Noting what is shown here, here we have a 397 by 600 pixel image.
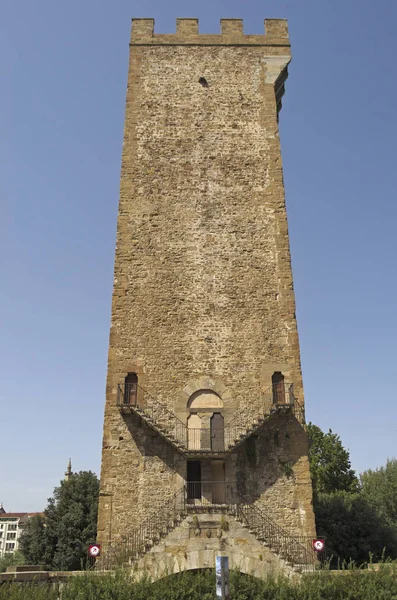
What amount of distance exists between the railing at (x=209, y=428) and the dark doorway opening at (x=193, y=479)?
49 centimetres

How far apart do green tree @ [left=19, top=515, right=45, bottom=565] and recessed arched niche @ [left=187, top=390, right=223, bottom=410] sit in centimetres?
1482

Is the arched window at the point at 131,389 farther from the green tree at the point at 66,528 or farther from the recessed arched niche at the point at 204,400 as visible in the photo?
the green tree at the point at 66,528

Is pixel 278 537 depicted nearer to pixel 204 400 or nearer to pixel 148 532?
pixel 148 532

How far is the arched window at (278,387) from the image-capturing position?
16.2 meters

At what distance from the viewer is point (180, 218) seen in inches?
734

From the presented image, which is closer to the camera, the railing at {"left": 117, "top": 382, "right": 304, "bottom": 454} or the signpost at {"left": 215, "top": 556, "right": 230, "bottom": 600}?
the signpost at {"left": 215, "top": 556, "right": 230, "bottom": 600}

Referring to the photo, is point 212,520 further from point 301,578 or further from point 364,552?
point 364,552

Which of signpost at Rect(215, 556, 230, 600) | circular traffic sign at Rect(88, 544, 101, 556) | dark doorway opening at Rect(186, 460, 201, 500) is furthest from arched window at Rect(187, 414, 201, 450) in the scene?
signpost at Rect(215, 556, 230, 600)

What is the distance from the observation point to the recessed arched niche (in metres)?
16.1

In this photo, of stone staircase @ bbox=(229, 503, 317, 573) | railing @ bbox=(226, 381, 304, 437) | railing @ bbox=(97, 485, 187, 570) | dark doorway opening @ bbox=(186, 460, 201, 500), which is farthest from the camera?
railing @ bbox=(226, 381, 304, 437)

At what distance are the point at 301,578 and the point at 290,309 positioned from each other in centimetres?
821

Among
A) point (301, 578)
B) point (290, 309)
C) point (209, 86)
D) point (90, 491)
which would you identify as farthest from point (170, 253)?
point (90, 491)

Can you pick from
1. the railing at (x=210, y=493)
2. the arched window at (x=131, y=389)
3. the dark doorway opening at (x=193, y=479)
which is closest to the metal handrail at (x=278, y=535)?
the railing at (x=210, y=493)

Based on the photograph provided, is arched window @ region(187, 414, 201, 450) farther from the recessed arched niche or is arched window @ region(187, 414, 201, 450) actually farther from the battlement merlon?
the battlement merlon
